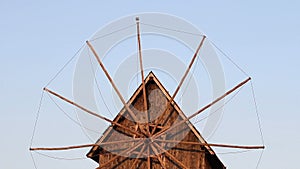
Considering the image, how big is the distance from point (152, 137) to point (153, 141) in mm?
179

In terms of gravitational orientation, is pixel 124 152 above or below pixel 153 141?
below

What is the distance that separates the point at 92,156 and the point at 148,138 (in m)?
2.88

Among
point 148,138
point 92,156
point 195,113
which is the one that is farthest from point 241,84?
point 92,156

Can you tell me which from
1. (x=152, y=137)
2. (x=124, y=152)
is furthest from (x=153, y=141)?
(x=124, y=152)

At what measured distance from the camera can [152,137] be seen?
3234 centimetres

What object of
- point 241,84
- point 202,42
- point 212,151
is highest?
point 202,42

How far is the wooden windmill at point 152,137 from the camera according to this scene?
106ft

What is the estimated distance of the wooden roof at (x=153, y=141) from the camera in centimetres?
3219

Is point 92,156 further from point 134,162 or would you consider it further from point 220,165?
point 220,165

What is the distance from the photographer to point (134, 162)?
106ft

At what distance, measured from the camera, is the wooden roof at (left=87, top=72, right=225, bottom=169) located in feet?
106

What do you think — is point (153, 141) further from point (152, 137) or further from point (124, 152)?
point (124, 152)

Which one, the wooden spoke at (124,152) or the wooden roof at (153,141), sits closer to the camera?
the wooden roof at (153,141)

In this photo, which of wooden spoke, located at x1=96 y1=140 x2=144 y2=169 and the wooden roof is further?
wooden spoke, located at x1=96 y1=140 x2=144 y2=169
